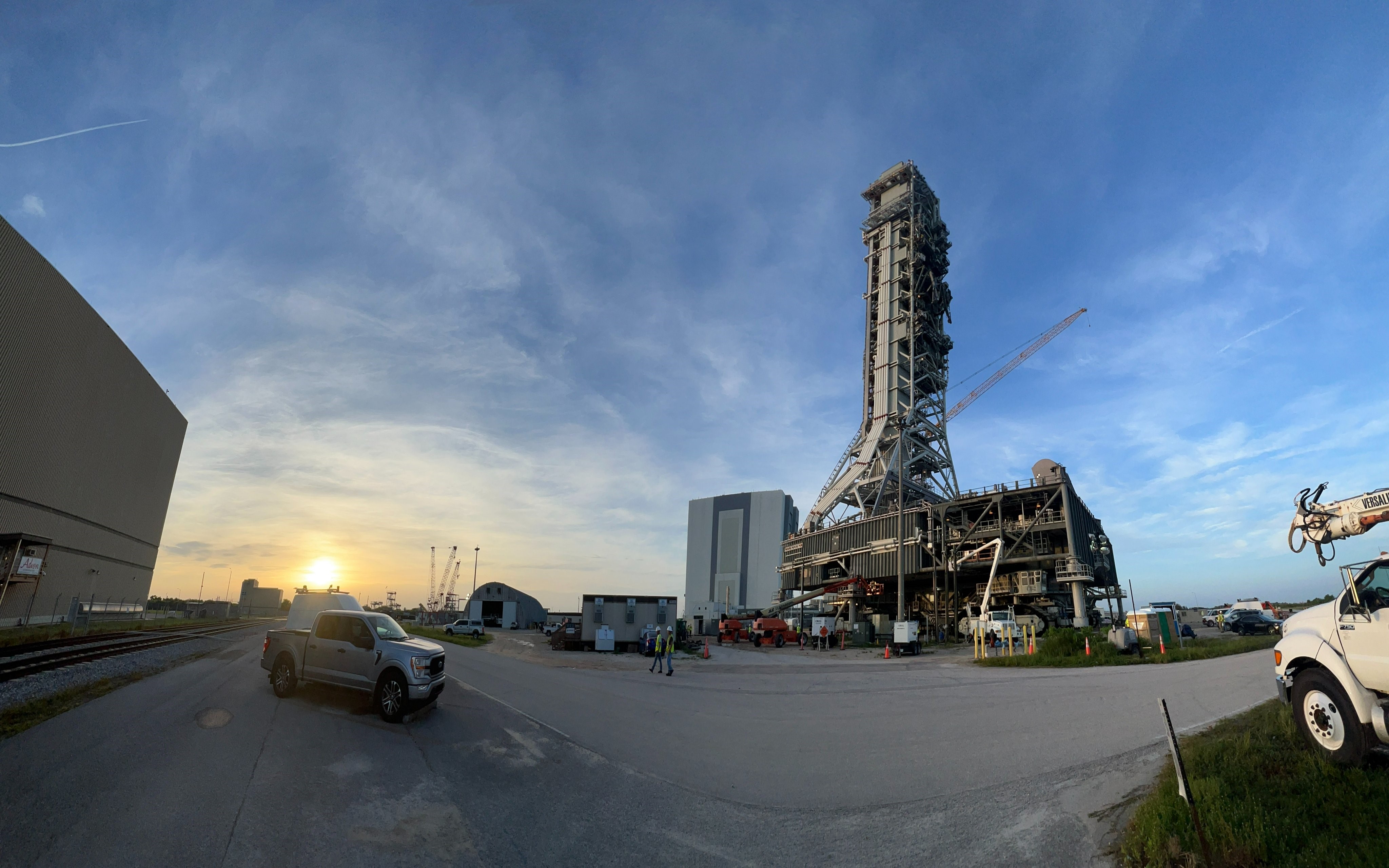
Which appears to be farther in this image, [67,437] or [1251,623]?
[67,437]

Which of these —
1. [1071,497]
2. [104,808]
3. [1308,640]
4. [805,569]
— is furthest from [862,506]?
[104,808]

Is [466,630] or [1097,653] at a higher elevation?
[1097,653]

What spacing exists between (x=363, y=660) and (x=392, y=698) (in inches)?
50.3

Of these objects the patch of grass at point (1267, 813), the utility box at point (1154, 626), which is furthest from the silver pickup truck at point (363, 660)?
the utility box at point (1154, 626)

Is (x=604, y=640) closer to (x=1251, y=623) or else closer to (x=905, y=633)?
(x=905, y=633)

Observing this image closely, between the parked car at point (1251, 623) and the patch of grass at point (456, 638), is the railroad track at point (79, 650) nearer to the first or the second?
the patch of grass at point (456, 638)

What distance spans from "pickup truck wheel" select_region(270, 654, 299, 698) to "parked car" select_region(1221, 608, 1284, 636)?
49.3 metres

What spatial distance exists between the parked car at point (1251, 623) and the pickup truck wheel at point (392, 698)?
156 feet

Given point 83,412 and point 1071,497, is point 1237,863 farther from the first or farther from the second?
point 83,412

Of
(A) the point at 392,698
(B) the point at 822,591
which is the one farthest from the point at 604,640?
(B) the point at 822,591

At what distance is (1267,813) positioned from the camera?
6039 mm

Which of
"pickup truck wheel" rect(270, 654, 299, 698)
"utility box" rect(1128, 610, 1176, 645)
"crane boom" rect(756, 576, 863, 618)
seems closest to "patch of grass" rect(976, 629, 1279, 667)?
"utility box" rect(1128, 610, 1176, 645)

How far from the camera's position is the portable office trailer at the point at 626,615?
4197 centimetres

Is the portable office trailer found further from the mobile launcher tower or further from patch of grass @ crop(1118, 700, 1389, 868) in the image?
patch of grass @ crop(1118, 700, 1389, 868)
